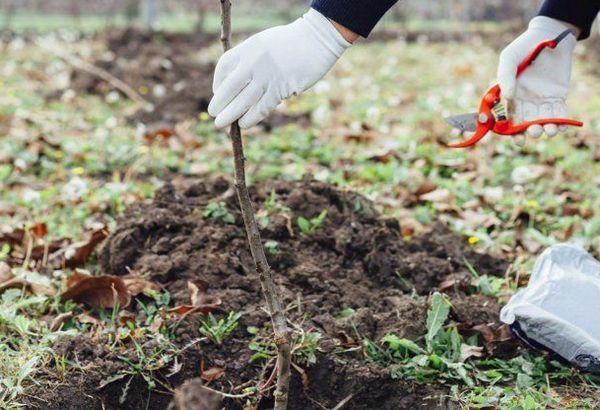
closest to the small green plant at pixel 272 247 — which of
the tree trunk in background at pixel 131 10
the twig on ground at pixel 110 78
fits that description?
the twig on ground at pixel 110 78

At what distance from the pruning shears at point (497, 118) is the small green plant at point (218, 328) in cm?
94

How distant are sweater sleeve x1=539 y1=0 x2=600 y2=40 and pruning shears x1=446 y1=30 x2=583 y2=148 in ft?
0.28

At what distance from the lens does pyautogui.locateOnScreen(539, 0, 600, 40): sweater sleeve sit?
2713 mm

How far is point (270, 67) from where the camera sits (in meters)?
2.09

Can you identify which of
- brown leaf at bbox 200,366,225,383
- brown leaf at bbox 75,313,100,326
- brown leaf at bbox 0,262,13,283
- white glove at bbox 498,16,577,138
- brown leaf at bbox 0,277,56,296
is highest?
white glove at bbox 498,16,577,138

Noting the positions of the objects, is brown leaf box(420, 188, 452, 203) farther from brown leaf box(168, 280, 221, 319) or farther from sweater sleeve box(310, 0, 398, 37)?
sweater sleeve box(310, 0, 398, 37)

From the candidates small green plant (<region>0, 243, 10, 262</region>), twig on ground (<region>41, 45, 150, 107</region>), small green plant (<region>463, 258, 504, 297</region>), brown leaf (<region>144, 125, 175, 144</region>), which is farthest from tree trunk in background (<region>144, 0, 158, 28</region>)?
small green plant (<region>463, 258, 504, 297</region>)

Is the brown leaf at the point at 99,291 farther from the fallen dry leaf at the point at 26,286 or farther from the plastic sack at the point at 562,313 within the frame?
the plastic sack at the point at 562,313

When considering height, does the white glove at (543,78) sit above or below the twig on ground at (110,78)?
above

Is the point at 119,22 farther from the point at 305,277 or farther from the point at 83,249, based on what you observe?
the point at 305,277

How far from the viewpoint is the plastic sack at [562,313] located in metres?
2.23

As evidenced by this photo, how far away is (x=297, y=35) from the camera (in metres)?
2.14

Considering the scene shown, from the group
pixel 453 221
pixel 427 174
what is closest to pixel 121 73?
pixel 427 174

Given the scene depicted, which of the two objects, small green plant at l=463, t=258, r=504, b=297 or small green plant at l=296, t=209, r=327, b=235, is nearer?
small green plant at l=463, t=258, r=504, b=297
